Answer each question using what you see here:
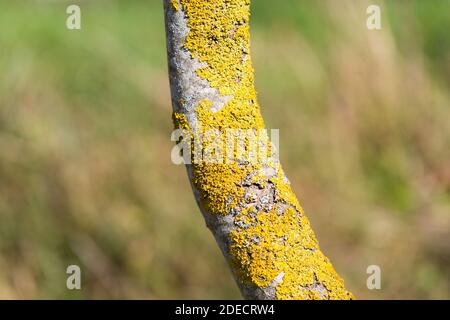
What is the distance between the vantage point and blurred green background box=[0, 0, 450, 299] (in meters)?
2.97

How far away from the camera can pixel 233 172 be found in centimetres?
83

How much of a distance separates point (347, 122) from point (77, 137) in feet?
4.31

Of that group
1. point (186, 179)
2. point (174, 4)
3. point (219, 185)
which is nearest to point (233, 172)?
point (219, 185)

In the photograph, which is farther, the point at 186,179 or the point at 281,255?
the point at 186,179

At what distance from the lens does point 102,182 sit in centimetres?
314

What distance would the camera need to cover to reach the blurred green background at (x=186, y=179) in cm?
297

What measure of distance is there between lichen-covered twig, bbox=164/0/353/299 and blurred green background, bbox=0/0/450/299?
2.08m

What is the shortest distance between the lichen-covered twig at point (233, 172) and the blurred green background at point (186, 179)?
208cm

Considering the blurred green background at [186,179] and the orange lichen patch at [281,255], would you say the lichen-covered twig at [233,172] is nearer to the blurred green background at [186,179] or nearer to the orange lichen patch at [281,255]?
the orange lichen patch at [281,255]

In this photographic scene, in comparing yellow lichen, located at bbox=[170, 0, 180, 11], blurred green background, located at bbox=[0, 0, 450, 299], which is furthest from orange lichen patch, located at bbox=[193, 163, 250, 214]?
blurred green background, located at bbox=[0, 0, 450, 299]

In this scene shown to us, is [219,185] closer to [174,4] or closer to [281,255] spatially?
[281,255]

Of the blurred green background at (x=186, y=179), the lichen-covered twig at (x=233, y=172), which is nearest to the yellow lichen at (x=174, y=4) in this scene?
the lichen-covered twig at (x=233, y=172)

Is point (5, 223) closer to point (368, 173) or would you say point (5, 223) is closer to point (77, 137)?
point (77, 137)

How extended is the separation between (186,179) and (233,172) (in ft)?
7.71
